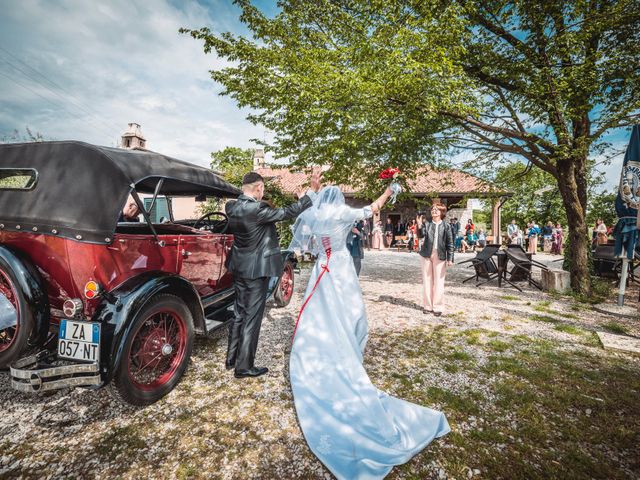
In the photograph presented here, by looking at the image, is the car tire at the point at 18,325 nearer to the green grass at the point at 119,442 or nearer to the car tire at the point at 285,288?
the green grass at the point at 119,442

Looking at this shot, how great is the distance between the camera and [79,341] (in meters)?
2.18

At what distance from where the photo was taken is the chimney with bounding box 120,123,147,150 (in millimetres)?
21734

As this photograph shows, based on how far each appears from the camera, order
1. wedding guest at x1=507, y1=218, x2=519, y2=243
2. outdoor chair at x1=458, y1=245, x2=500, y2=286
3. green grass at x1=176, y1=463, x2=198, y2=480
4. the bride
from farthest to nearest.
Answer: wedding guest at x1=507, y1=218, x2=519, y2=243 → outdoor chair at x1=458, y1=245, x2=500, y2=286 → the bride → green grass at x1=176, y1=463, x2=198, y2=480

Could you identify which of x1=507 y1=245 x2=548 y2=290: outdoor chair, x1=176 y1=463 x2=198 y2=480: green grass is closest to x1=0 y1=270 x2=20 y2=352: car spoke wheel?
x1=176 y1=463 x2=198 y2=480: green grass

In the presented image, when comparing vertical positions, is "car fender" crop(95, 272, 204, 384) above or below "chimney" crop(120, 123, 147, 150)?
below

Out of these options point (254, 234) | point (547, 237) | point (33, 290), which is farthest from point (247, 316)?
point (547, 237)

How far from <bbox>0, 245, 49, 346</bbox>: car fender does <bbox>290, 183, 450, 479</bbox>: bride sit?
2045 millimetres

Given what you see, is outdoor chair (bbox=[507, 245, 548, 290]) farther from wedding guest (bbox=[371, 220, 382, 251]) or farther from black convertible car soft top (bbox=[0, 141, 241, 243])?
wedding guest (bbox=[371, 220, 382, 251])

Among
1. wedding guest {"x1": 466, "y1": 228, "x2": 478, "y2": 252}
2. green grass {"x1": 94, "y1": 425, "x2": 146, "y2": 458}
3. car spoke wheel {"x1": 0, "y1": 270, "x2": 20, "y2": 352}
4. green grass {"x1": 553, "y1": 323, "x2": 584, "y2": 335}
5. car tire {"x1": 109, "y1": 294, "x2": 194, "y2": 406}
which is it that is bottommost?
green grass {"x1": 94, "y1": 425, "x2": 146, "y2": 458}

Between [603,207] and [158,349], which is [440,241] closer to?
[158,349]

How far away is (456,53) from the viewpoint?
5.61 m

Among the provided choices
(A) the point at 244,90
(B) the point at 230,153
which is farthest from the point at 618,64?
(B) the point at 230,153

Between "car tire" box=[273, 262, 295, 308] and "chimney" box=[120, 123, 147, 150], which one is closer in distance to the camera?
"car tire" box=[273, 262, 295, 308]

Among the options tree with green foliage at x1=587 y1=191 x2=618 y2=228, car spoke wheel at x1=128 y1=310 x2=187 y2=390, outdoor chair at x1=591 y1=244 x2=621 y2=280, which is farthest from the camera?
tree with green foliage at x1=587 y1=191 x2=618 y2=228
